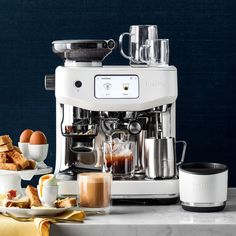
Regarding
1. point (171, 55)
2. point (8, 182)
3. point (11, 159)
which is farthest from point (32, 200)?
point (171, 55)

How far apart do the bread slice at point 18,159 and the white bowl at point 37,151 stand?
8 cm

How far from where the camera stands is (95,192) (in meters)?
2.73

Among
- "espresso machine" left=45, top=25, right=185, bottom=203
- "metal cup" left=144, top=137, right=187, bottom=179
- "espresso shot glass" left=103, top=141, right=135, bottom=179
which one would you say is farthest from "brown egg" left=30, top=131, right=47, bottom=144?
"metal cup" left=144, top=137, right=187, bottom=179

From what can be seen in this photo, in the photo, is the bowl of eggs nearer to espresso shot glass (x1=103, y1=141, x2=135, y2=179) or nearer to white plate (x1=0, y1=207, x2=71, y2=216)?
espresso shot glass (x1=103, y1=141, x2=135, y2=179)

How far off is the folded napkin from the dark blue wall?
81 cm

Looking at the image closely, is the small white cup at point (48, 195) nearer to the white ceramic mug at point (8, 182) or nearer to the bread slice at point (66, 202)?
the bread slice at point (66, 202)

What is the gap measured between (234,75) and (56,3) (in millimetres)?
793

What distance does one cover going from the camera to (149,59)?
2.96 m

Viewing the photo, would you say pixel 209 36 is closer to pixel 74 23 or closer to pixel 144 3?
pixel 144 3

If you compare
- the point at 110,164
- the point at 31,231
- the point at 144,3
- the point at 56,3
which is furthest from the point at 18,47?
the point at 31,231

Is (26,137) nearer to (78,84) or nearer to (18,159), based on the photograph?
(18,159)

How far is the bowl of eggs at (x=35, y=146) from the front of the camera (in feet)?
9.83

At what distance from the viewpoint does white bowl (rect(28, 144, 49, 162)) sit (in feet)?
9.85

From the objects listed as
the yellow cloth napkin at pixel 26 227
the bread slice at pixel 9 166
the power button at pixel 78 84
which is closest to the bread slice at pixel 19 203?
the yellow cloth napkin at pixel 26 227
